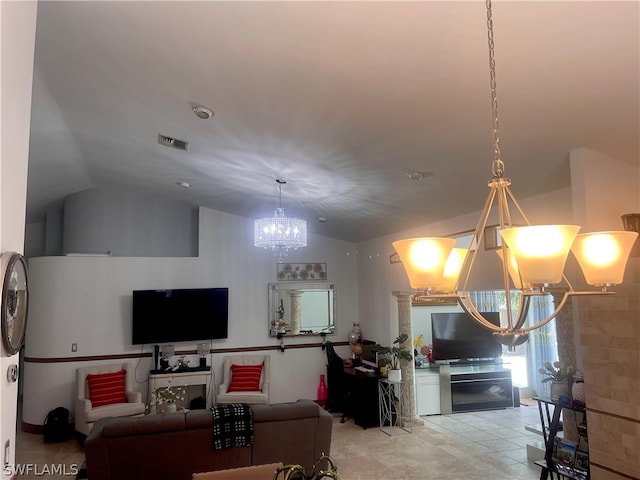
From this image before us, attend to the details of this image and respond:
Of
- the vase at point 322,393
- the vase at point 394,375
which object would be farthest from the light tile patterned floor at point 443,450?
the vase at point 394,375

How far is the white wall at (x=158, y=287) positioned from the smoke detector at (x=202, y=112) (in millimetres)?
4090

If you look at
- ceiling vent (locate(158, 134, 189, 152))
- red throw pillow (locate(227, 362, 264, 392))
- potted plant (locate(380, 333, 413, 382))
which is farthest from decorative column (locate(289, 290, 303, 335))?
ceiling vent (locate(158, 134, 189, 152))

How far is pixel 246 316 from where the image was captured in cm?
727

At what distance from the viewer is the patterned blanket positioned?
360 cm

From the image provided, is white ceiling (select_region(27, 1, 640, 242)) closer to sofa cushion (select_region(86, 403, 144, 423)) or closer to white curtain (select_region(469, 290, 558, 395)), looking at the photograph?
sofa cushion (select_region(86, 403, 144, 423))

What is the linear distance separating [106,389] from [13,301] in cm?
489

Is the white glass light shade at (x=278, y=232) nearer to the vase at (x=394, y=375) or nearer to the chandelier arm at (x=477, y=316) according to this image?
the vase at (x=394, y=375)

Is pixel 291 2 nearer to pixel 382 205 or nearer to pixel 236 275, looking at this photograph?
pixel 382 205

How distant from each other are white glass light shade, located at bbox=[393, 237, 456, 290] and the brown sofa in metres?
2.60

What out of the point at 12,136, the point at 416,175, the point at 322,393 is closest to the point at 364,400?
the point at 322,393

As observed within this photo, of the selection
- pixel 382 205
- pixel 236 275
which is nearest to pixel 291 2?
pixel 382 205

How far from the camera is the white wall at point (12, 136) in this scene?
169 centimetres

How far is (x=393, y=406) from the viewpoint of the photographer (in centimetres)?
648

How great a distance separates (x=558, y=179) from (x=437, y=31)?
85.3 inches
